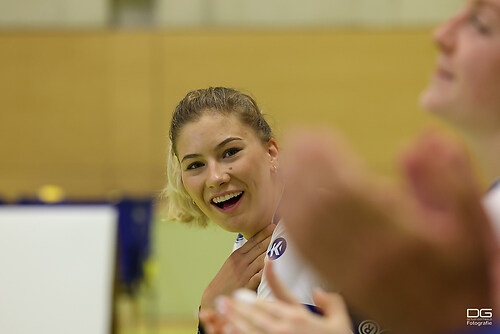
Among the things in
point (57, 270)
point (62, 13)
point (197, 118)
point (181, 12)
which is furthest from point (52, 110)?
point (197, 118)

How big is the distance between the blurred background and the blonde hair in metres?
4.01

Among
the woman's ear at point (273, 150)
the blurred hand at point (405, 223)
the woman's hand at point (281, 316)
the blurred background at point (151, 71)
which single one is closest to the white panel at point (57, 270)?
the woman's ear at point (273, 150)

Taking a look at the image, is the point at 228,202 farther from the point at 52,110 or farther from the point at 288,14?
the point at 52,110

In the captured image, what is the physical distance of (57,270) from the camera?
1704 millimetres

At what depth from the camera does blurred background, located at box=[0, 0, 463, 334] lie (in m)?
4.99

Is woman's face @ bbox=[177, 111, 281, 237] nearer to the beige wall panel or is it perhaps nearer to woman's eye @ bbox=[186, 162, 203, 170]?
woman's eye @ bbox=[186, 162, 203, 170]

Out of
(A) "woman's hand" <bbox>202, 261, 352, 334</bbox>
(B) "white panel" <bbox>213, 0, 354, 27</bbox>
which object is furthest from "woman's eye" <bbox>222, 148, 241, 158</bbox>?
(B) "white panel" <bbox>213, 0, 354, 27</bbox>

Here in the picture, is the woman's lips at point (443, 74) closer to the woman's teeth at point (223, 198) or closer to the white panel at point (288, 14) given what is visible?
the woman's teeth at point (223, 198)

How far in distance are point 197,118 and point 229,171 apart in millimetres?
81

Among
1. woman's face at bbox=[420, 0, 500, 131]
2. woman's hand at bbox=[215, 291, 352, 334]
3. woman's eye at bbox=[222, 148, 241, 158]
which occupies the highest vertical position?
woman's eye at bbox=[222, 148, 241, 158]

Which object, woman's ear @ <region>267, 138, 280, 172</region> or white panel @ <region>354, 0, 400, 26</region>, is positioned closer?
woman's ear @ <region>267, 138, 280, 172</region>

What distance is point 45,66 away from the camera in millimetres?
5332

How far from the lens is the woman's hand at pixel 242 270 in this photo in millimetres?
745

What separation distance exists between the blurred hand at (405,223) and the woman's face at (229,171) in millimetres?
356
